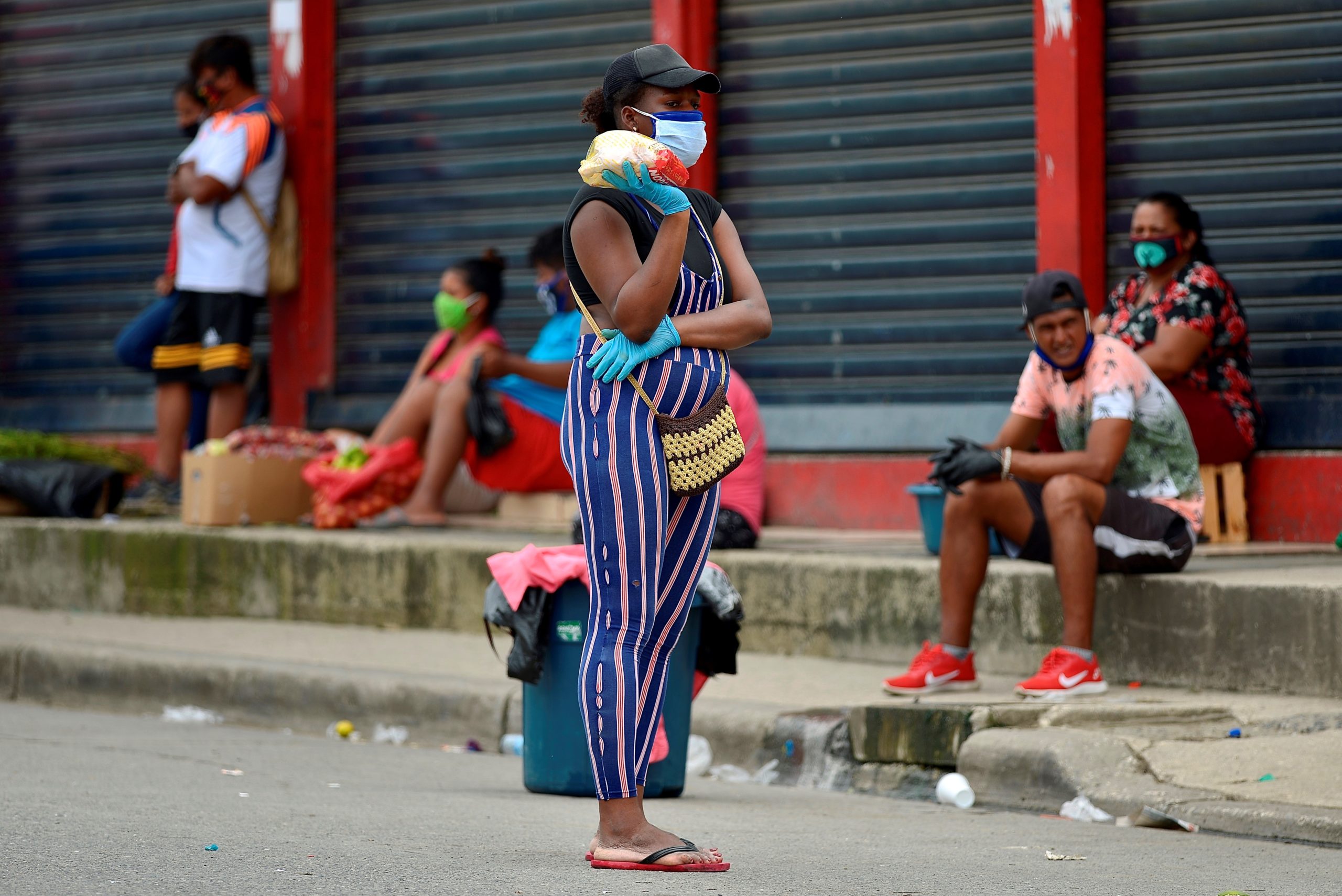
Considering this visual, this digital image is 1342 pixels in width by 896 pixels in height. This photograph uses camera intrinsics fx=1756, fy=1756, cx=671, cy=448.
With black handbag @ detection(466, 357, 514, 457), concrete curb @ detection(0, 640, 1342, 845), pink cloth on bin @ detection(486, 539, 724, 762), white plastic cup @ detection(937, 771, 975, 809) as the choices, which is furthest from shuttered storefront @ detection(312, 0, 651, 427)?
white plastic cup @ detection(937, 771, 975, 809)

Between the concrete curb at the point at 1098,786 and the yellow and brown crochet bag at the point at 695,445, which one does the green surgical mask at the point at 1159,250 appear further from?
the yellow and brown crochet bag at the point at 695,445

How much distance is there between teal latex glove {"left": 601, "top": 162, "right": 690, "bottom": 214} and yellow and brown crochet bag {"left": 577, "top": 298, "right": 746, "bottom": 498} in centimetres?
28

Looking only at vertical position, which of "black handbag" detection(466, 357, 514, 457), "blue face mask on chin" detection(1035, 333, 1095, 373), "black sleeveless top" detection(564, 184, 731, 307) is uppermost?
"black sleeveless top" detection(564, 184, 731, 307)

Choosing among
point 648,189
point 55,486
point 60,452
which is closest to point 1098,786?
point 648,189

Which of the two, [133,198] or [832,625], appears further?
[133,198]

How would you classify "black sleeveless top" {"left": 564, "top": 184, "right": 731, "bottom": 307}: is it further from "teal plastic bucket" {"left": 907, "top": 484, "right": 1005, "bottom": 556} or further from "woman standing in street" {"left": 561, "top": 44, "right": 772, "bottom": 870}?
"teal plastic bucket" {"left": 907, "top": 484, "right": 1005, "bottom": 556}

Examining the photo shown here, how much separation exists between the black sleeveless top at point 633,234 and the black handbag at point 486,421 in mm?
4444

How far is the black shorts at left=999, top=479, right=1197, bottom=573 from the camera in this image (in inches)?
222

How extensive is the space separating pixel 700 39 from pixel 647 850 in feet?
18.2

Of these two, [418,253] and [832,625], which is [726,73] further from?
[832,625]

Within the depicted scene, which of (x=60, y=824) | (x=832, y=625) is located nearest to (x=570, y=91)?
(x=832, y=625)

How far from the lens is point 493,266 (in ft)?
28.0

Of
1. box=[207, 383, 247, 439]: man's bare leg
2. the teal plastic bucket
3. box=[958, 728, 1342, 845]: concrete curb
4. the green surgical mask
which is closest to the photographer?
box=[958, 728, 1342, 845]: concrete curb

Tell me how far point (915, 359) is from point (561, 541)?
182 cm
